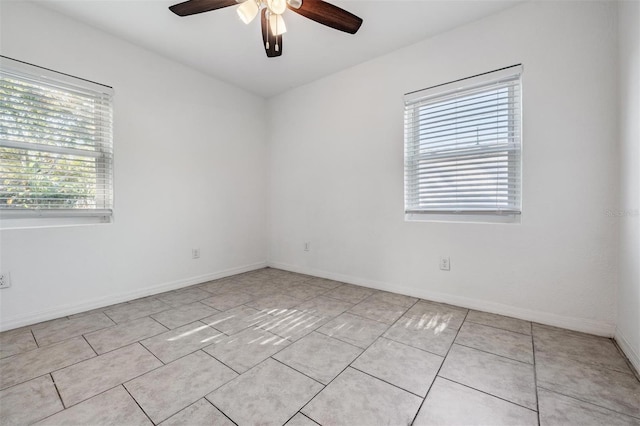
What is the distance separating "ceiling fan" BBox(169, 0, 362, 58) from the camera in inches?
65.6

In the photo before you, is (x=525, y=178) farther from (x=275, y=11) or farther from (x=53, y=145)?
(x=53, y=145)

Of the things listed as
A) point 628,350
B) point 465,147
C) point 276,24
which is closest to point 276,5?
point 276,24

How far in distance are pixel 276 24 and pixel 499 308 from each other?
2.77 meters

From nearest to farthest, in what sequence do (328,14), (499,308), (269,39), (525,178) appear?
(328,14)
(269,39)
(525,178)
(499,308)

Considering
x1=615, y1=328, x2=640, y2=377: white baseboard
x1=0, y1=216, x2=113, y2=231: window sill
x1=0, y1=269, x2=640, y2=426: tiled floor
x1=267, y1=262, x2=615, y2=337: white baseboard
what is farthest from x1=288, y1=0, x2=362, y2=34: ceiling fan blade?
x1=615, y1=328, x2=640, y2=377: white baseboard

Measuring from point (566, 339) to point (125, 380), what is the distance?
2752mm

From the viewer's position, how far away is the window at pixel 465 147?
2.27 m

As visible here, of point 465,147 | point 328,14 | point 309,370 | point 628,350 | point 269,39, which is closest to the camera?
point 309,370

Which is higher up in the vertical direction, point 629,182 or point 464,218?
point 629,182

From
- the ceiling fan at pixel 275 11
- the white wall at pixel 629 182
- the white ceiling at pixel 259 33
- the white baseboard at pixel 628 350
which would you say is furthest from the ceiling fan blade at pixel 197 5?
the white baseboard at pixel 628 350

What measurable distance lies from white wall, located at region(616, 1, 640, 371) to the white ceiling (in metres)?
0.84

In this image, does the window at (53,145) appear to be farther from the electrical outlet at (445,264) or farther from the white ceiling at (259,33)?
the electrical outlet at (445,264)

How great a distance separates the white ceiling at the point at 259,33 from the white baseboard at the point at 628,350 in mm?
2529

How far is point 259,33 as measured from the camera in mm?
2533
